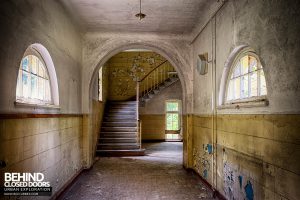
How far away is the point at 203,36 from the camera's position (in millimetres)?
5820

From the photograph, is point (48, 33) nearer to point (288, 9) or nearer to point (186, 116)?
point (288, 9)

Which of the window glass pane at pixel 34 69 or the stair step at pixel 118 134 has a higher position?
the window glass pane at pixel 34 69

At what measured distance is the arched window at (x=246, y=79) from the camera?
3.35 meters

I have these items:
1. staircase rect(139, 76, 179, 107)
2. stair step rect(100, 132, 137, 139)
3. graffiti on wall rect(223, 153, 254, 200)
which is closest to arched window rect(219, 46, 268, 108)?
graffiti on wall rect(223, 153, 254, 200)

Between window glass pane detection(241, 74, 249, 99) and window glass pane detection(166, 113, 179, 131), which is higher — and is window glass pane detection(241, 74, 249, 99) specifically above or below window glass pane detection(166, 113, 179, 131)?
above

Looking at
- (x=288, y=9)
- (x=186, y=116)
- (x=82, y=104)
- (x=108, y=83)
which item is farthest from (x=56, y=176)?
(x=108, y=83)

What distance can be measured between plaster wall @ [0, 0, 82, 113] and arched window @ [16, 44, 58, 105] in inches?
5.1

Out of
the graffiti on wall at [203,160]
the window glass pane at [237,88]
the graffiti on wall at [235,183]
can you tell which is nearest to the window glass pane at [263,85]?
the window glass pane at [237,88]

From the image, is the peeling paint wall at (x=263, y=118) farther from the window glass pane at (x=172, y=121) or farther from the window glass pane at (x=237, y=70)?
the window glass pane at (x=172, y=121)

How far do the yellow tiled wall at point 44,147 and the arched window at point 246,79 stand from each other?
291 centimetres

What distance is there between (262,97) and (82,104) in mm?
4744

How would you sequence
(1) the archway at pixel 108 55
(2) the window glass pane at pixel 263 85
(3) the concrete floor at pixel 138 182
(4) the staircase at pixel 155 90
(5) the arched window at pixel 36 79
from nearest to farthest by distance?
(2) the window glass pane at pixel 263 85, (5) the arched window at pixel 36 79, (3) the concrete floor at pixel 138 182, (1) the archway at pixel 108 55, (4) the staircase at pixel 155 90

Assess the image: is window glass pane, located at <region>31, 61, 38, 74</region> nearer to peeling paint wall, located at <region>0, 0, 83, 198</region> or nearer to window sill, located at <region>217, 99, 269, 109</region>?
peeling paint wall, located at <region>0, 0, 83, 198</region>

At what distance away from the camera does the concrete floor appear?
480cm
